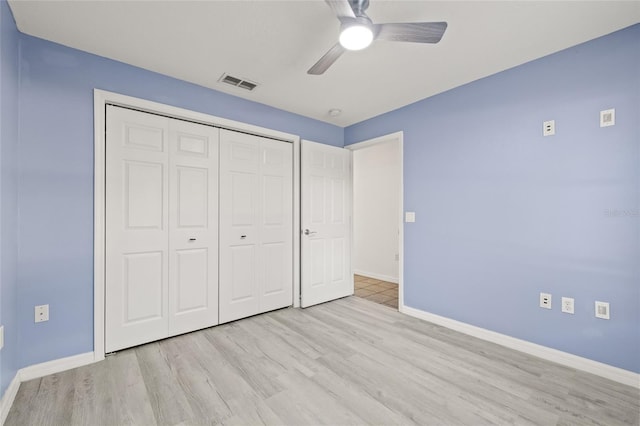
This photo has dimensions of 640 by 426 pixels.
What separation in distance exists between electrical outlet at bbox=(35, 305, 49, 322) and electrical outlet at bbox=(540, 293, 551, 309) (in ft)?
12.7

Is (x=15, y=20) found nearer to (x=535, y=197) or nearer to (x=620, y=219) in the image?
(x=535, y=197)

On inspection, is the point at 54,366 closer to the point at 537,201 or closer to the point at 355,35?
the point at 355,35

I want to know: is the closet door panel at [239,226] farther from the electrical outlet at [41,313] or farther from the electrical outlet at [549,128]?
the electrical outlet at [549,128]

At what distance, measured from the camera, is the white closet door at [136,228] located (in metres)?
2.24

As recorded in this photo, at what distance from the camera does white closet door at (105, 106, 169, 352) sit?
2.24 metres

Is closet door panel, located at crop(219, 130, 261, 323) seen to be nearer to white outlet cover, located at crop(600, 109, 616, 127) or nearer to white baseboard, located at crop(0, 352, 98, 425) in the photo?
white baseboard, located at crop(0, 352, 98, 425)

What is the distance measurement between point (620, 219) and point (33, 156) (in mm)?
4202

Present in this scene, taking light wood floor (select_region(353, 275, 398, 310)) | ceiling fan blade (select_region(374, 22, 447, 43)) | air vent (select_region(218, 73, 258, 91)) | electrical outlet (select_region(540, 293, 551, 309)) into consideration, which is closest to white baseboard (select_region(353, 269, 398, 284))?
light wood floor (select_region(353, 275, 398, 310))

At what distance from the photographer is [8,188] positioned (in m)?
1.69

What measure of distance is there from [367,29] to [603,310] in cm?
254

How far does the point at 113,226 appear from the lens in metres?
2.24

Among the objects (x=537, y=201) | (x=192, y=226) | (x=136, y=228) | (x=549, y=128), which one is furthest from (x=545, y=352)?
(x=136, y=228)

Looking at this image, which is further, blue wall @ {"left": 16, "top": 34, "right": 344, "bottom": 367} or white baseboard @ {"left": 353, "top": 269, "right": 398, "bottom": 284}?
white baseboard @ {"left": 353, "top": 269, "right": 398, "bottom": 284}

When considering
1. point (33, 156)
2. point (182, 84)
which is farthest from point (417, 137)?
point (33, 156)
